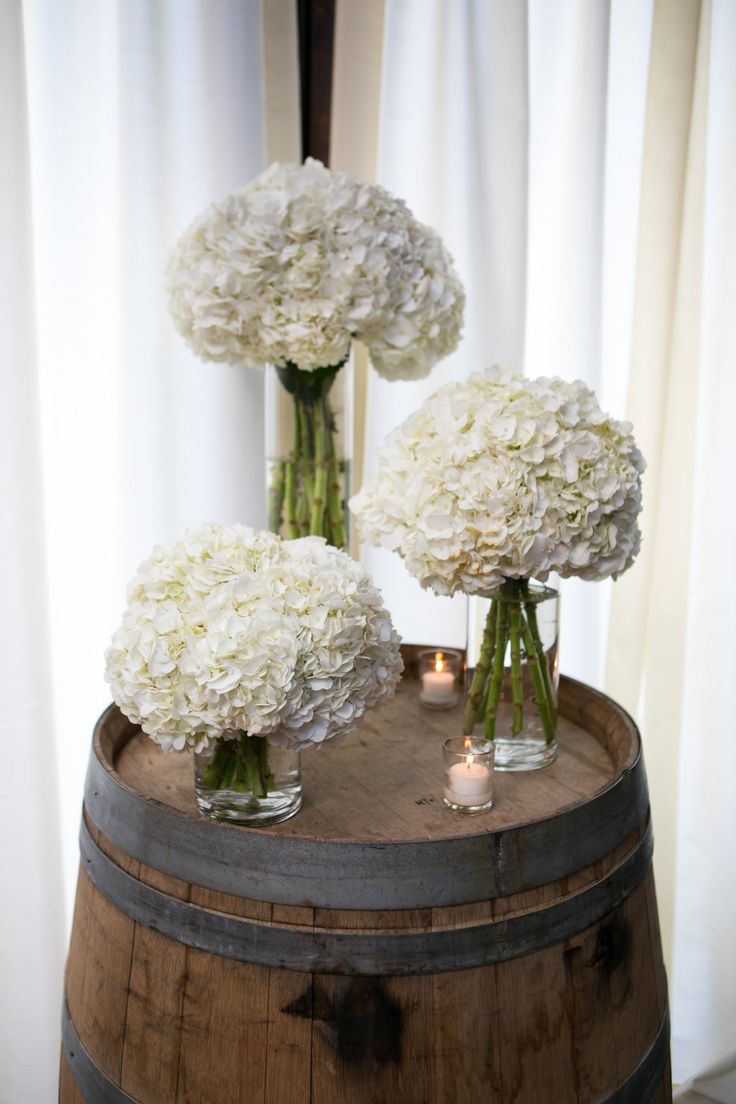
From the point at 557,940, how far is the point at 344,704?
0.28 metres

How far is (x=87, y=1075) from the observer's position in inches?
39.1

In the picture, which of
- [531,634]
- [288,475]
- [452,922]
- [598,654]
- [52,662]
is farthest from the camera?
[598,654]

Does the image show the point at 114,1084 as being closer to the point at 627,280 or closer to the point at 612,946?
the point at 612,946

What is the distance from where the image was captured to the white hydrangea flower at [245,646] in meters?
0.91

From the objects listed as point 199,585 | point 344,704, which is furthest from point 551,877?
point 199,585

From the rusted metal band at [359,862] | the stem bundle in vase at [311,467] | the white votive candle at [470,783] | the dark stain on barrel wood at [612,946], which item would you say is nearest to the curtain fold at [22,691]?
the stem bundle in vase at [311,467]

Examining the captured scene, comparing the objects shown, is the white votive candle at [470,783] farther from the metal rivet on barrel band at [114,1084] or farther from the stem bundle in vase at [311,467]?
the stem bundle in vase at [311,467]

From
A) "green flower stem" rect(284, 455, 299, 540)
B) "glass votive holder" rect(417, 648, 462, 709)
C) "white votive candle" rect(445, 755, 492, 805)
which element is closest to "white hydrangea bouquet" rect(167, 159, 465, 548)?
"green flower stem" rect(284, 455, 299, 540)

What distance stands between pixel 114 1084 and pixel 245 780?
297 millimetres

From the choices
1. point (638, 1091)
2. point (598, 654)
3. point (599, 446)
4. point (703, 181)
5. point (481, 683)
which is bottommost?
point (638, 1091)

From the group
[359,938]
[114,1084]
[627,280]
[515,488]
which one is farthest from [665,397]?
[114,1084]

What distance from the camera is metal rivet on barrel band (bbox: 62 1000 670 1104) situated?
0.96 m

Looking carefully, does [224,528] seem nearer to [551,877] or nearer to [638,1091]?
[551,877]

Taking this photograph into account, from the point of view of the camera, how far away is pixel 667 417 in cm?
186
